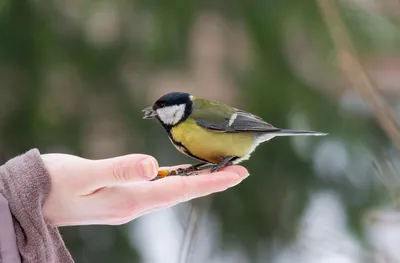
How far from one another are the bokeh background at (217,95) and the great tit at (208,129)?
15.6 inches

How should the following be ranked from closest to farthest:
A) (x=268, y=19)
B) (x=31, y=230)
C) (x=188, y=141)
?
(x=31, y=230)
(x=188, y=141)
(x=268, y=19)

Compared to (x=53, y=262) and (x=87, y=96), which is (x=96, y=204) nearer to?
(x=53, y=262)

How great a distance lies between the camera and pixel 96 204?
65 cm

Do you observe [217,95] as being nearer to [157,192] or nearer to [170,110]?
[170,110]

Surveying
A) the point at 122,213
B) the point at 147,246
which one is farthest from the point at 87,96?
the point at 122,213

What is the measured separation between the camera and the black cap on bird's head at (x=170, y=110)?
846 millimetres

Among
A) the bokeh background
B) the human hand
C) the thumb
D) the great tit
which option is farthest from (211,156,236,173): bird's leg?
the bokeh background

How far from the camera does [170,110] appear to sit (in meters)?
0.85

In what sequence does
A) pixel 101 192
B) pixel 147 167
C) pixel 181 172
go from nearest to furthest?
1. pixel 147 167
2. pixel 101 192
3. pixel 181 172

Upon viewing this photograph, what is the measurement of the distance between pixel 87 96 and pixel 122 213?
0.66 meters

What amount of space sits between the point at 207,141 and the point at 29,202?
297 millimetres

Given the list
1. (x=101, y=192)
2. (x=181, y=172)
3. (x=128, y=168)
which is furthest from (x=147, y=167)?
(x=181, y=172)

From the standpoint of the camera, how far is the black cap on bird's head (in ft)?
2.78

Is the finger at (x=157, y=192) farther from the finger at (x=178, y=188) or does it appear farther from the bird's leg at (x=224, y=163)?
the bird's leg at (x=224, y=163)
